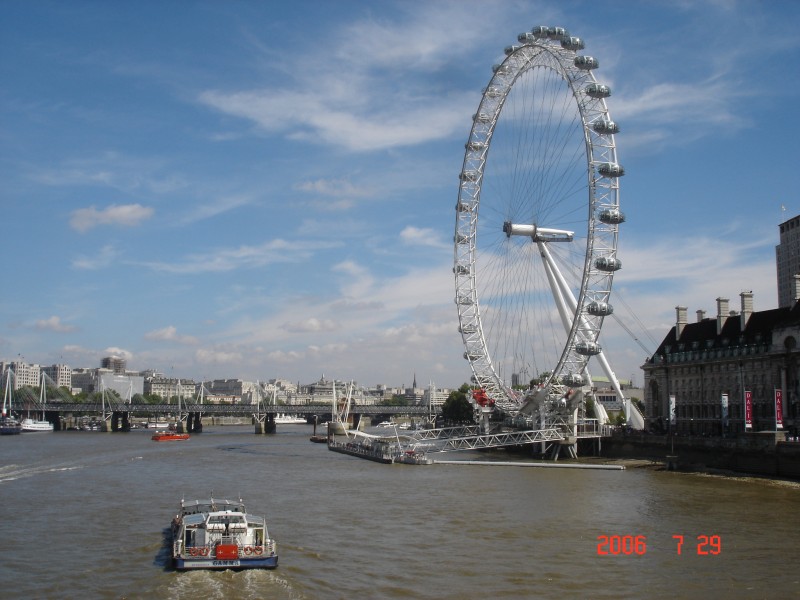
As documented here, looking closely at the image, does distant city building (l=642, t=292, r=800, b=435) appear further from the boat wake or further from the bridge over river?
the bridge over river

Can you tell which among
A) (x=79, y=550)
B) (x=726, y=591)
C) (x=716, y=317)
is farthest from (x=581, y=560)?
(x=716, y=317)

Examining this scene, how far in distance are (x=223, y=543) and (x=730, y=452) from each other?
3476 centimetres

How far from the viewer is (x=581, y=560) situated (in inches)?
992

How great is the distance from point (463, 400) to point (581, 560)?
102 m

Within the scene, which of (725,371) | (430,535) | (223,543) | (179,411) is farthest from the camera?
(179,411)

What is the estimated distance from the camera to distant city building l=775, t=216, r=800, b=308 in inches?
5162

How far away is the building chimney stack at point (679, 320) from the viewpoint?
7338 cm

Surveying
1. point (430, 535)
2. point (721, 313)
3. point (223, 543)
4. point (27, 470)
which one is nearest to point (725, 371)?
point (721, 313)

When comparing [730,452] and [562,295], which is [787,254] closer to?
[562,295]

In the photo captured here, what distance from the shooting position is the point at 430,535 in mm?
29344

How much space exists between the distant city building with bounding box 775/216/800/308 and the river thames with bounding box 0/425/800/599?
9225 cm

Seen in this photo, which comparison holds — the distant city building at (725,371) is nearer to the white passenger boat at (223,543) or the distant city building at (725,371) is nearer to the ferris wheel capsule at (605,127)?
the ferris wheel capsule at (605,127)


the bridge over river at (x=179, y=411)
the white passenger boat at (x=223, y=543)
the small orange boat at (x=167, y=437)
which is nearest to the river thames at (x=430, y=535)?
the white passenger boat at (x=223, y=543)

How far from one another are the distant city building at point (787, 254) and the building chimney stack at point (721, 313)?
226 ft
